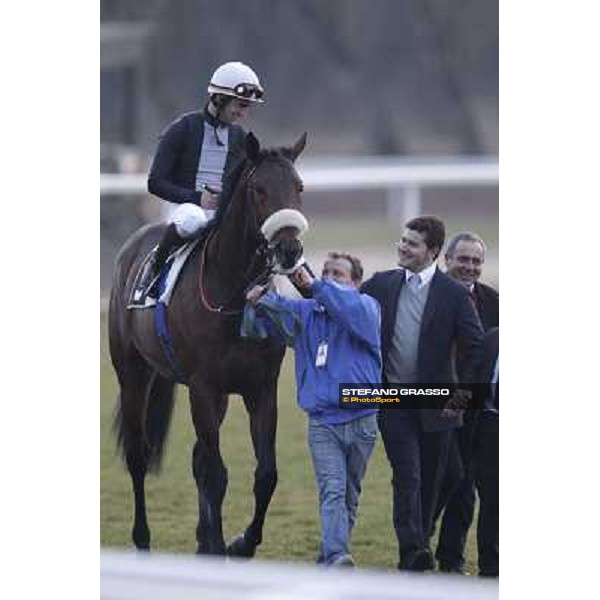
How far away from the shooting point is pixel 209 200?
16.4ft

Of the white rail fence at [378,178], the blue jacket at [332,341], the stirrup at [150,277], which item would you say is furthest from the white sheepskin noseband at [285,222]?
the white rail fence at [378,178]

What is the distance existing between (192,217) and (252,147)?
0.43 m

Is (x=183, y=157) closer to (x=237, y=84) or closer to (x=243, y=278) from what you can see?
(x=237, y=84)

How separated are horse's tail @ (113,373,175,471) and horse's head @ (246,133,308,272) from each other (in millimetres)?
1070

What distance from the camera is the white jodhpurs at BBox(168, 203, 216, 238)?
5.03 m

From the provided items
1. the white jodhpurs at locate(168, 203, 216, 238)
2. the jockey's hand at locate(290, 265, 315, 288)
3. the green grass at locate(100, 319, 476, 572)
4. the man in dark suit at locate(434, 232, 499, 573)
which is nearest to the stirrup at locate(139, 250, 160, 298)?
the white jodhpurs at locate(168, 203, 216, 238)

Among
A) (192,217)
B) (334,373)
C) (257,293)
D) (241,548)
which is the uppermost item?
(192,217)

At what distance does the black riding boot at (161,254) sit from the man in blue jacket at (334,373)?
403 millimetres

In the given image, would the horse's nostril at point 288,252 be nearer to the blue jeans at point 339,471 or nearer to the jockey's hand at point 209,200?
the jockey's hand at point 209,200

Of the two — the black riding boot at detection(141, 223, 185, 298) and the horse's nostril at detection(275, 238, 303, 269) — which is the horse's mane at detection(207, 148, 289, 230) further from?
the horse's nostril at detection(275, 238, 303, 269)

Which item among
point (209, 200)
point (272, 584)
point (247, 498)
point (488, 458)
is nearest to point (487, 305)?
point (488, 458)

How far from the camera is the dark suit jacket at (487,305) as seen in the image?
479 centimetres

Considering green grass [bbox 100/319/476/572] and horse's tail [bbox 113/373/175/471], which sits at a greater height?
horse's tail [bbox 113/373/175/471]
